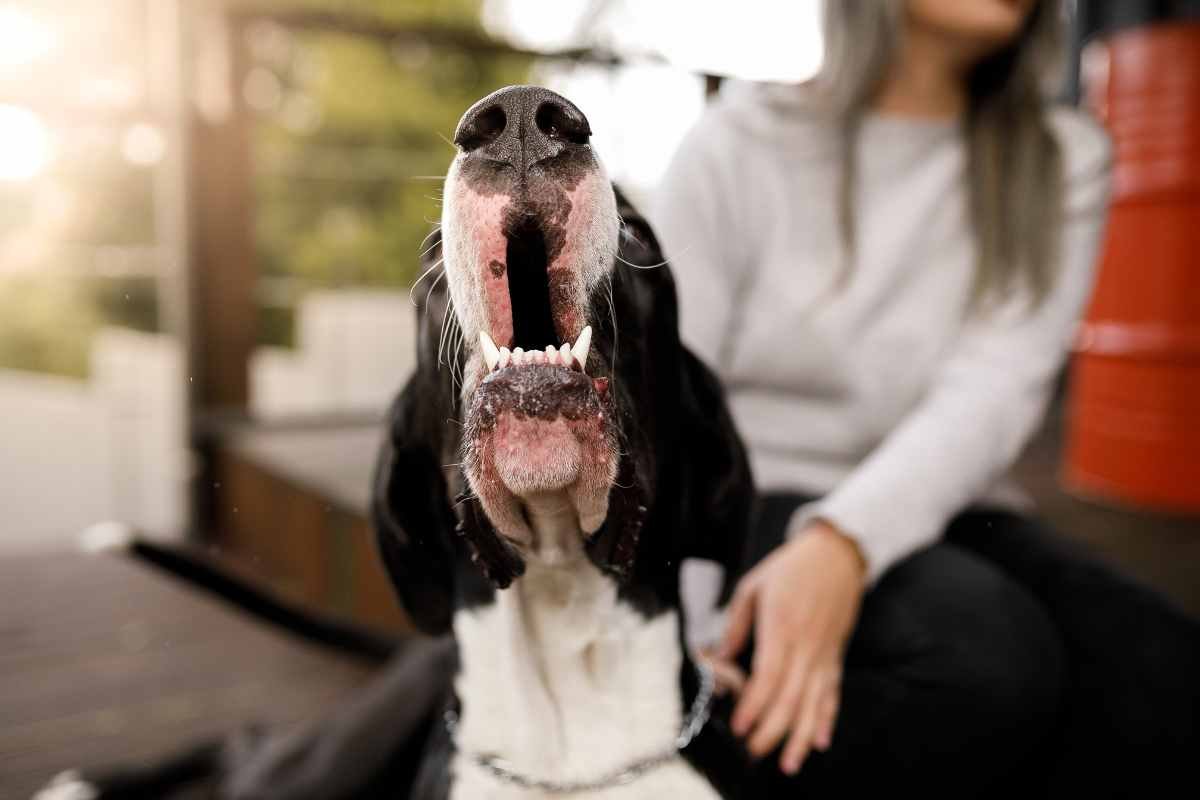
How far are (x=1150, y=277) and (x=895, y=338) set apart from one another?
7.13ft

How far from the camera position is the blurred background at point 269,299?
0.74m

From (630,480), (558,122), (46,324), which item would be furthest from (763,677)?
(46,324)

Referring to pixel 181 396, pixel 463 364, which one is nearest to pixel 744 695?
pixel 463 364

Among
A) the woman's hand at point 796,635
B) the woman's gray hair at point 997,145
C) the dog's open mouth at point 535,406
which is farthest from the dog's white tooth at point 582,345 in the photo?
the woman's gray hair at point 997,145

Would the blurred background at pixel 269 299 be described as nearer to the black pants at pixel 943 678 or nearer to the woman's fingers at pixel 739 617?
the woman's fingers at pixel 739 617

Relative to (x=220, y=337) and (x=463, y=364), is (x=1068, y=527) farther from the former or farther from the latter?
(x=463, y=364)

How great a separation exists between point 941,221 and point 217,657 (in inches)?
64.3

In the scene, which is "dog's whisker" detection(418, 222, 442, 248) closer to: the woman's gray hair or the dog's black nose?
the dog's black nose

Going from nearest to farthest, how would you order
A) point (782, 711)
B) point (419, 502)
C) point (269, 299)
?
point (419, 502), point (782, 711), point (269, 299)

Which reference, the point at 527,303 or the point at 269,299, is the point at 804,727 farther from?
the point at 269,299

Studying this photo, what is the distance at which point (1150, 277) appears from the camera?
293 cm

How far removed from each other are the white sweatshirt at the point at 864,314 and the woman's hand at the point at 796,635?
12 cm

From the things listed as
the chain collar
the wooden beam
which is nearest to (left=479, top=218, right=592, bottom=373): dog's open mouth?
the chain collar

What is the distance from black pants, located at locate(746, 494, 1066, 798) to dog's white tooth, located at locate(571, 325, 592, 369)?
0.56 metres
